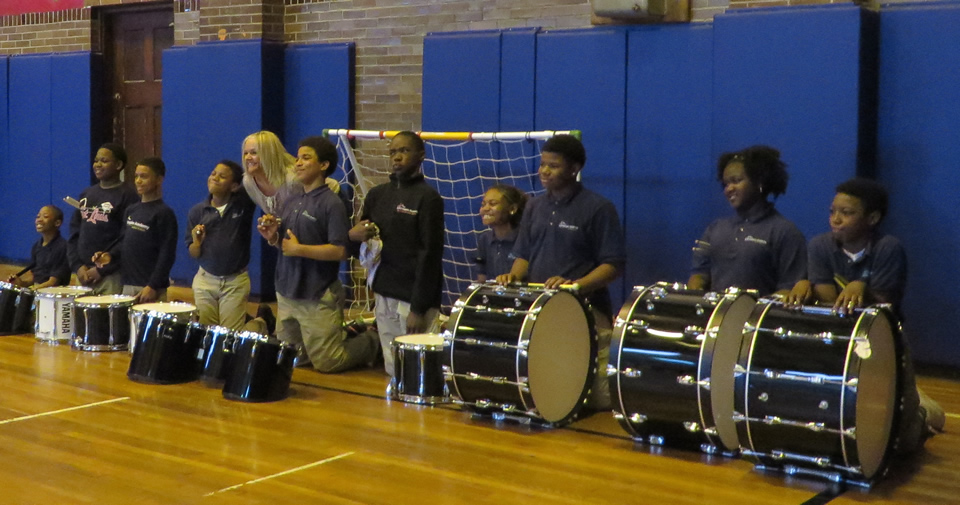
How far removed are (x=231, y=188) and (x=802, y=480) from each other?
436 cm

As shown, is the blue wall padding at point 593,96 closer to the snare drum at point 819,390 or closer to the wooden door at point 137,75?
the snare drum at point 819,390

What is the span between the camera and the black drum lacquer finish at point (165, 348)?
6.44 meters

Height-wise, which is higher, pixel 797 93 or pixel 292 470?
pixel 797 93

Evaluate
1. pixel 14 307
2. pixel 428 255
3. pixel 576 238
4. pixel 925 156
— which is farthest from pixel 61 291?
pixel 925 156

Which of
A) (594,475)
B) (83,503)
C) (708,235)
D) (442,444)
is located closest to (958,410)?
(708,235)

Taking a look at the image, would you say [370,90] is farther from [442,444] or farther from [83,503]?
[83,503]

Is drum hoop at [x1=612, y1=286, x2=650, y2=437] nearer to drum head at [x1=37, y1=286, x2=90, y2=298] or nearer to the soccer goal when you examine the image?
the soccer goal

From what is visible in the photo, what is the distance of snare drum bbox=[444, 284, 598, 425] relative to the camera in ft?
17.4

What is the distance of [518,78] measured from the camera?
8539mm

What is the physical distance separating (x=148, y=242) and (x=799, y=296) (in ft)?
15.7

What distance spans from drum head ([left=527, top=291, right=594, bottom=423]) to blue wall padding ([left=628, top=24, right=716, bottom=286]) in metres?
2.40

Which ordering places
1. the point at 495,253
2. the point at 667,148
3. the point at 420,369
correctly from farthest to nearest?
the point at 667,148 < the point at 495,253 < the point at 420,369

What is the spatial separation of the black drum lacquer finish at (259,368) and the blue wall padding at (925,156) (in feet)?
13.3

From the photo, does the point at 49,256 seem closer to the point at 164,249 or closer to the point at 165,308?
the point at 164,249
